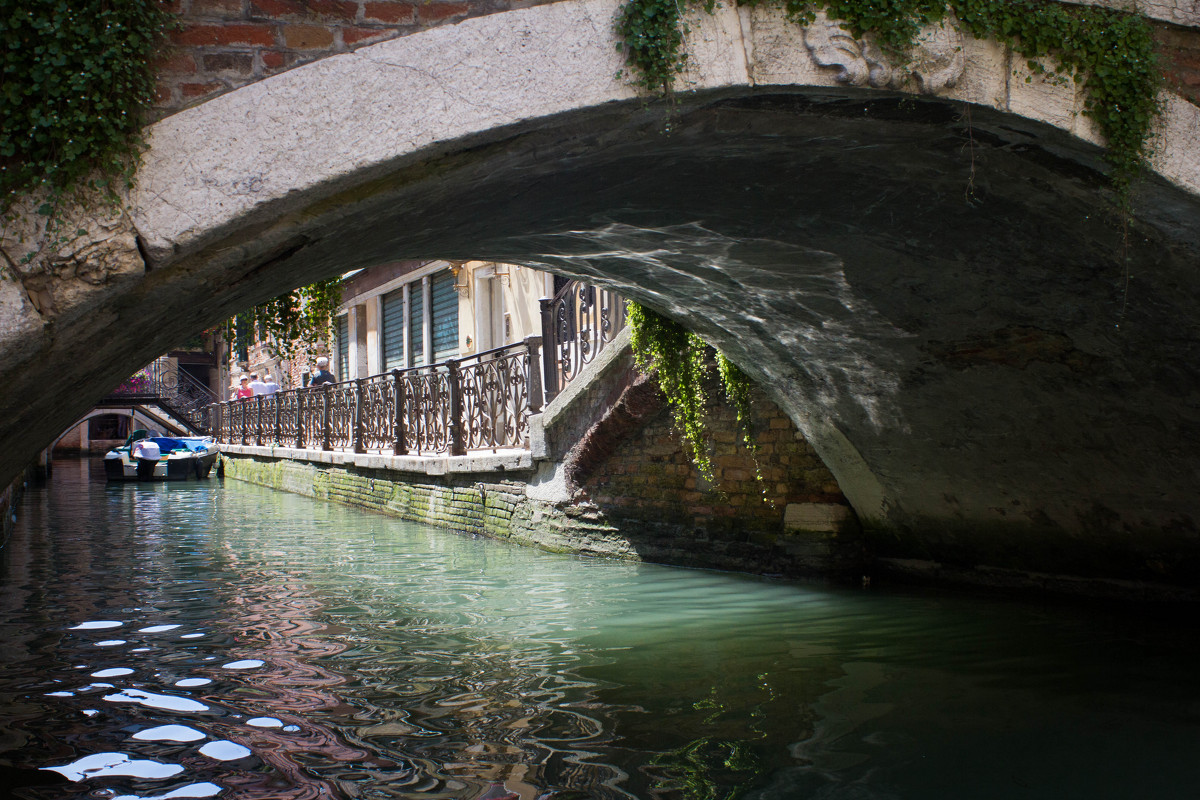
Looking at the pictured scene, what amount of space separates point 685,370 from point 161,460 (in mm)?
17018

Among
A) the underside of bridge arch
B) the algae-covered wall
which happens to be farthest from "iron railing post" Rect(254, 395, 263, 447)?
the underside of bridge arch

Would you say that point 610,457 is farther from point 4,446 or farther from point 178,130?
point 178,130

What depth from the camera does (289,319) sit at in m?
4.18

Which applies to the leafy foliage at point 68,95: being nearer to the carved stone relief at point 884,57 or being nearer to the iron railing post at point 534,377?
the carved stone relief at point 884,57

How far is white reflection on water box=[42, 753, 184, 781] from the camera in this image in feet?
9.45

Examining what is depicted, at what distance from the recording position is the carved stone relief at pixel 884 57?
2.71 meters

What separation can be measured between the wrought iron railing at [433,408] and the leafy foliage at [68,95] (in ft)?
21.6

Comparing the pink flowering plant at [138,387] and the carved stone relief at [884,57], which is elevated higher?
the pink flowering plant at [138,387]

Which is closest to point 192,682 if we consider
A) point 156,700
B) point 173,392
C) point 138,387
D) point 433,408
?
point 156,700

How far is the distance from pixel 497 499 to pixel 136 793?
624cm

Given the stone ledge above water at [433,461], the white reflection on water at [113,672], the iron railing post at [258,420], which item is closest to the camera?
the white reflection on water at [113,672]

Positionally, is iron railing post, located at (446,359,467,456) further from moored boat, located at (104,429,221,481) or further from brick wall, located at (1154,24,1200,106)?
moored boat, located at (104,429,221,481)

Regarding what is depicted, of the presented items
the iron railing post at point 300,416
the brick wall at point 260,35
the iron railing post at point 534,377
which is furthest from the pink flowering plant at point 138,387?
the brick wall at point 260,35

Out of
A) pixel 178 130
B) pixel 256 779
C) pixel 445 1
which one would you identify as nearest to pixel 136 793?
pixel 256 779
